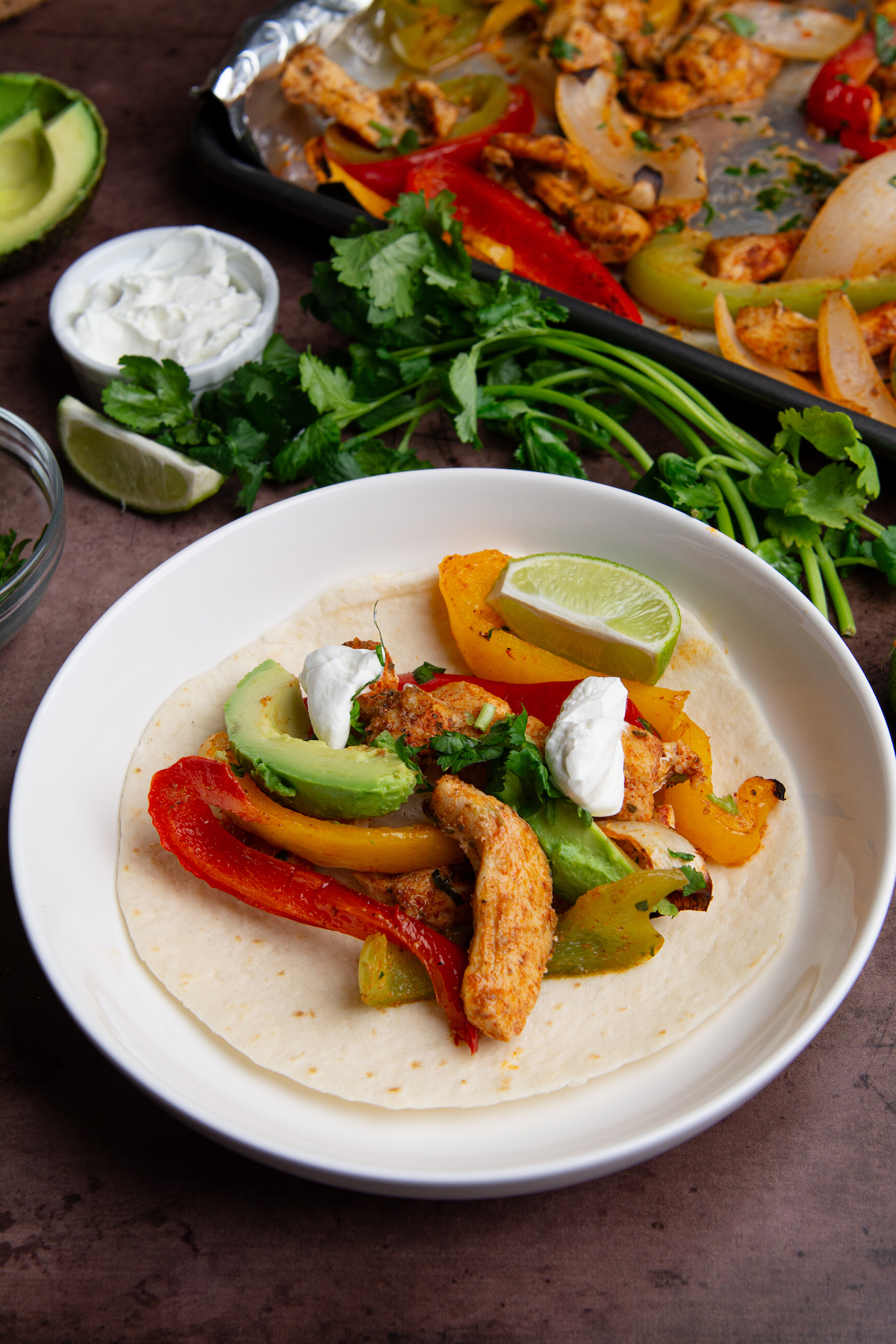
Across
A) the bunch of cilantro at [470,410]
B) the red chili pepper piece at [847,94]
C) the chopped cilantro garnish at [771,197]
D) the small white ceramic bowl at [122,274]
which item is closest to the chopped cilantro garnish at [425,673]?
the bunch of cilantro at [470,410]

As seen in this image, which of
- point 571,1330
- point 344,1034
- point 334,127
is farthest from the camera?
point 334,127

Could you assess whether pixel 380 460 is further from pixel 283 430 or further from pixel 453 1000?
pixel 453 1000

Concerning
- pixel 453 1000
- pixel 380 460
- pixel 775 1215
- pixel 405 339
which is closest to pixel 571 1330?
pixel 775 1215

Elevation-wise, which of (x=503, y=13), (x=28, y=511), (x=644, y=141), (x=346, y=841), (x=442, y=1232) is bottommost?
(x=442, y=1232)

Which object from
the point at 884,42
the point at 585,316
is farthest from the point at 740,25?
the point at 585,316

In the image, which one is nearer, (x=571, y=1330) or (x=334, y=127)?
(x=571, y=1330)

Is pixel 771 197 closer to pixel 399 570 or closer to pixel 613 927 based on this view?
pixel 399 570

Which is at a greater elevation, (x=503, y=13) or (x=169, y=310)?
(x=503, y=13)
